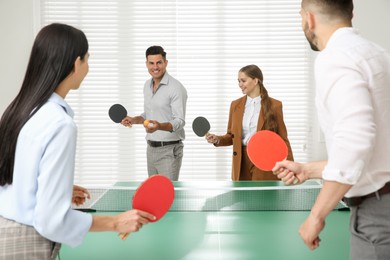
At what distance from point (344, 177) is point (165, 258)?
1392mm

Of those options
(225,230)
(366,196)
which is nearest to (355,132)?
(366,196)

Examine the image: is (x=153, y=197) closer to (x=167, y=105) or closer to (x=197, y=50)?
(x=167, y=105)

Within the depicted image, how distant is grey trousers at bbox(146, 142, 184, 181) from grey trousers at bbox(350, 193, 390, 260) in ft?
12.6

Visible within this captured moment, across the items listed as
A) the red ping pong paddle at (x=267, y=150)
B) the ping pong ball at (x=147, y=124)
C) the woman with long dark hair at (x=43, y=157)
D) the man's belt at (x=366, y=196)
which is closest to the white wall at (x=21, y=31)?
the ping pong ball at (x=147, y=124)

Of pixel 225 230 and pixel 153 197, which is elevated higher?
pixel 153 197

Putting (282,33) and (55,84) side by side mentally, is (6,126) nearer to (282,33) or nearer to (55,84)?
(55,84)

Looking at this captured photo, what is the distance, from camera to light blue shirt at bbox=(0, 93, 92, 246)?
187cm

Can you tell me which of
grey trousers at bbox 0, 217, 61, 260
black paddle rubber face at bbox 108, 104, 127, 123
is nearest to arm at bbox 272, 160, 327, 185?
grey trousers at bbox 0, 217, 61, 260

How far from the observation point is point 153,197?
236cm

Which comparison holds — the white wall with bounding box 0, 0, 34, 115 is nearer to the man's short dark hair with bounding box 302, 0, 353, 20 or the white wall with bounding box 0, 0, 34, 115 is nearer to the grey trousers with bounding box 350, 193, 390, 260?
the man's short dark hair with bounding box 302, 0, 353, 20

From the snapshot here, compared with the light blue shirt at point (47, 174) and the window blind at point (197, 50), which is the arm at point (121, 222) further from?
the window blind at point (197, 50)

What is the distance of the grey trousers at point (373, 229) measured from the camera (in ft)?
6.43

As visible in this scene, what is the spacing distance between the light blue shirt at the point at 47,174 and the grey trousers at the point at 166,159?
12.5ft

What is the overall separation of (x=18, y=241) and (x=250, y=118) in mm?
3636
